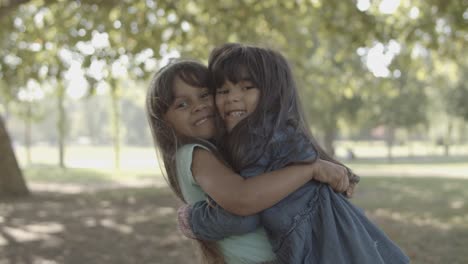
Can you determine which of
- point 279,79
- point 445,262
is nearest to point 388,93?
point 445,262

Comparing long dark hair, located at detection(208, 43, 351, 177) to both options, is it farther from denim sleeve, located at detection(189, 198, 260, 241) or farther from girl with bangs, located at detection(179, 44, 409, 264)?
denim sleeve, located at detection(189, 198, 260, 241)

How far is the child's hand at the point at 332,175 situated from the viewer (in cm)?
203

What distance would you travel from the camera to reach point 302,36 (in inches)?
408

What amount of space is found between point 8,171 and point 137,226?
6006 mm

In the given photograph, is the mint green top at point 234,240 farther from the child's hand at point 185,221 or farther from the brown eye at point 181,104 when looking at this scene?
the brown eye at point 181,104

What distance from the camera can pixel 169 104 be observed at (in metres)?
2.26

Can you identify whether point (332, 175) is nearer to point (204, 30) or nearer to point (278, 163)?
point (278, 163)

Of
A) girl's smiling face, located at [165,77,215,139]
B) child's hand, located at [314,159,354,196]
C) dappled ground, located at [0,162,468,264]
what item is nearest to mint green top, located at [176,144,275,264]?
girl's smiling face, located at [165,77,215,139]

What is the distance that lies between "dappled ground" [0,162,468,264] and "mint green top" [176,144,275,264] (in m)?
4.17

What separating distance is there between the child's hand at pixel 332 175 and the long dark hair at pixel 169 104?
0.56 meters

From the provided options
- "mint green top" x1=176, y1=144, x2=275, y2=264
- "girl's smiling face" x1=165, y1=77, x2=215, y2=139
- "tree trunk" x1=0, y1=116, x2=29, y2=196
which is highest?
"girl's smiling face" x1=165, y1=77, x2=215, y2=139

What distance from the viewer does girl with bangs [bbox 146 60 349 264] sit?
195cm

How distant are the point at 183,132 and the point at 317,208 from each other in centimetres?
70

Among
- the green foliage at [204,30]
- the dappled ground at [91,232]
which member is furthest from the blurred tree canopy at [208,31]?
the dappled ground at [91,232]
